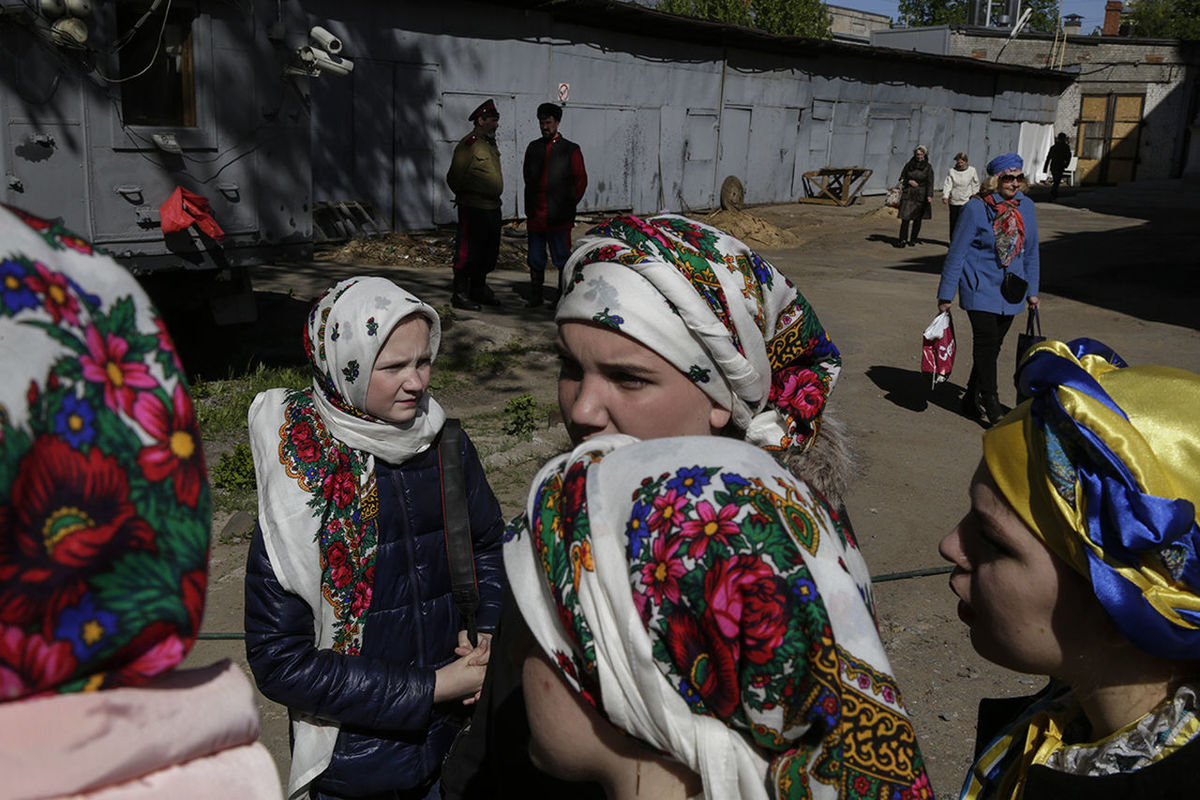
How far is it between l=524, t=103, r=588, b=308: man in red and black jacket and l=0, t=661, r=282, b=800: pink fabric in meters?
10.7

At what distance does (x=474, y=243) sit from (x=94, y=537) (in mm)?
10377

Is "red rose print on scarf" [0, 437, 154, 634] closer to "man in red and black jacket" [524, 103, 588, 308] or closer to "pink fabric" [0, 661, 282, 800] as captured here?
"pink fabric" [0, 661, 282, 800]

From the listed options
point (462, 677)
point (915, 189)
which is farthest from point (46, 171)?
point (915, 189)

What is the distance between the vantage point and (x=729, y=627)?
117cm

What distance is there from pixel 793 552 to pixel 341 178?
1473cm

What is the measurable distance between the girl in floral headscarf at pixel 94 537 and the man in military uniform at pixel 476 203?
10213 millimetres

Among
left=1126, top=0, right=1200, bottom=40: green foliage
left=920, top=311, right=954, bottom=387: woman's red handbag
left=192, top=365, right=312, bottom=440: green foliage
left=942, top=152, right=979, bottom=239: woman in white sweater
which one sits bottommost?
left=192, top=365, right=312, bottom=440: green foliage

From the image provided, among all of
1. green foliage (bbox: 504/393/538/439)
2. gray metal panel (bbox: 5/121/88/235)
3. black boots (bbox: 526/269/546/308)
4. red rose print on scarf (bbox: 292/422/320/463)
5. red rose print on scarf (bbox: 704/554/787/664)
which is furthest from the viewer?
black boots (bbox: 526/269/546/308)

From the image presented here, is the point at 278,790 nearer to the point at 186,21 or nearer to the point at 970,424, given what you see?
the point at 186,21

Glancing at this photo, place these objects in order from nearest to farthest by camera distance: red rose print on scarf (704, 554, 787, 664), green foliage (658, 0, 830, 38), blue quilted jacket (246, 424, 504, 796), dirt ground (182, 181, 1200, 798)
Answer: red rose print on scarf (704, 554, 787, 664) → blue quilted jacket (246, 424, 504, 796) → dirt ground (182, 181, 1200, 798) → green foliage (658, 0, 830, 38)

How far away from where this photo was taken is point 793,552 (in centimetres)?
121

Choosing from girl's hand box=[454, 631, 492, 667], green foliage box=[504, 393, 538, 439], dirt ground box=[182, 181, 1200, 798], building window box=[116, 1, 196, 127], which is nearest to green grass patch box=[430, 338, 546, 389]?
dirt ground box=[182, 181, 1200, 798]

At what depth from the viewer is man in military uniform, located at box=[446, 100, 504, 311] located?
35.5ft

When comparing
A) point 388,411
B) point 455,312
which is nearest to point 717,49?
point 455,312
